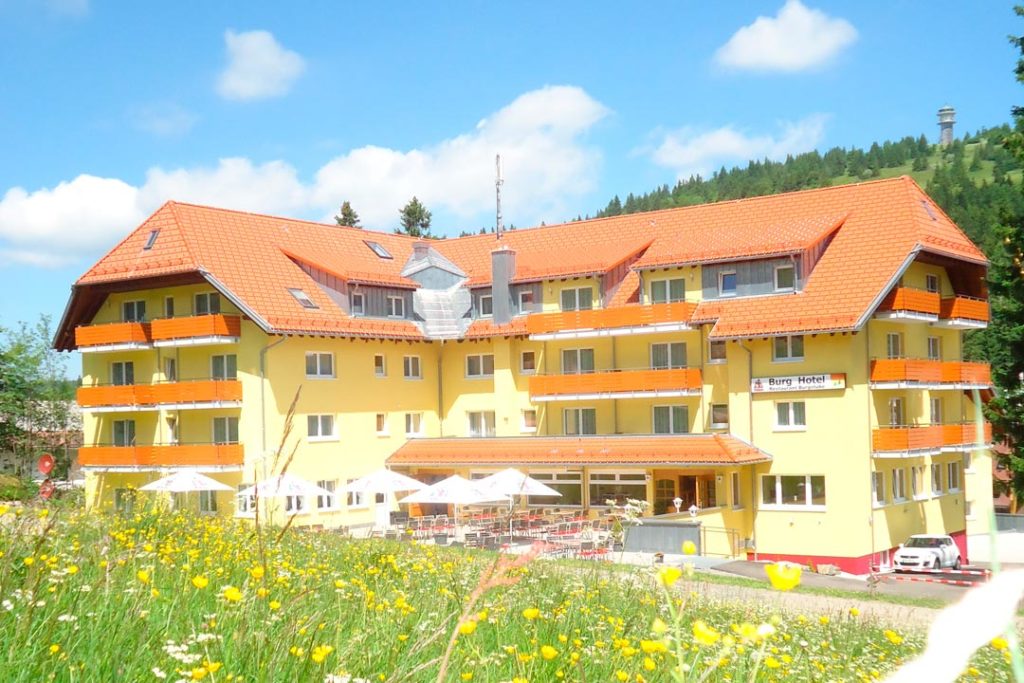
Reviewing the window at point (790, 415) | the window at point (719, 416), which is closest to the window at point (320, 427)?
the window at point (719, 416)

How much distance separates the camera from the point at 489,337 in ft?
136

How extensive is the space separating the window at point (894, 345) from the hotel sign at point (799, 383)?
2.87 m

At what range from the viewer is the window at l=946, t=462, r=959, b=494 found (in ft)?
128

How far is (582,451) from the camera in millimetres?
36156

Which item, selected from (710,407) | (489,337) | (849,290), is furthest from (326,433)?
(849,290)

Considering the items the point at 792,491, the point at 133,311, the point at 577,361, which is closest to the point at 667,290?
the point at 577,361

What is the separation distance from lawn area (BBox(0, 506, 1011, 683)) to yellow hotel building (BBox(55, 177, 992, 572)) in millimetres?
25018

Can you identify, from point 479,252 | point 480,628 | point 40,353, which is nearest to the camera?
point 480,628

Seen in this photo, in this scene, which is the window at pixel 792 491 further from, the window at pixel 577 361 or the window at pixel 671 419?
the window at pixel 577 361

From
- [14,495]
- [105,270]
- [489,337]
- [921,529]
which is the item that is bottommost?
[921,529]

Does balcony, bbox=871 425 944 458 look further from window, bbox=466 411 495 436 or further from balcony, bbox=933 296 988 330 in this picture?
window, bbox=466 411 495 436

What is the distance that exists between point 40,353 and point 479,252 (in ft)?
89.4

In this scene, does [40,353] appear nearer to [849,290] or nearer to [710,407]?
[710,407]

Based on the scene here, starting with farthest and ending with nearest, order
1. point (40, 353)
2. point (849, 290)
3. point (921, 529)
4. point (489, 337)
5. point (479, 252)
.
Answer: point (40, 353) → point (479, 252) → point (489, 337) → point (921, 529) → point (849, 290)
